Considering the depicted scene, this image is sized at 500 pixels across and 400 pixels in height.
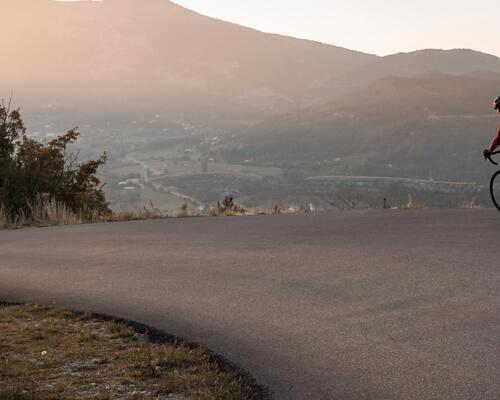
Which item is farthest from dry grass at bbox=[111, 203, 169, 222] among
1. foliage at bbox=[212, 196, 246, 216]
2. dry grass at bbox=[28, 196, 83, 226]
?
foliage at bbox=[212, 196, 246, 216]

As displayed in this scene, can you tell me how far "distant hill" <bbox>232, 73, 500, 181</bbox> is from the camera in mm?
118375

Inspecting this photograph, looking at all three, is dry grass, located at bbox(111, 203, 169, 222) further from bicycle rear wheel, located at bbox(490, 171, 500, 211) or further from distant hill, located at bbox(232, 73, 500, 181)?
distant hill, located at bbox(232, 73, 500, 181)

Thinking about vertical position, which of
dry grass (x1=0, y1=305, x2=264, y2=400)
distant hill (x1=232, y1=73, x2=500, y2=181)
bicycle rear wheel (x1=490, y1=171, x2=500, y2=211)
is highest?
distant hill (x1=232, y1=73, x2=500, y2=181)

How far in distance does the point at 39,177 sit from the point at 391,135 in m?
134

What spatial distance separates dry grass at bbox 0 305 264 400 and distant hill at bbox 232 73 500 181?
9569 centimetres

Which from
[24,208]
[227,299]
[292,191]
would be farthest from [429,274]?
[292,191]

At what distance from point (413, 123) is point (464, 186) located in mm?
76057

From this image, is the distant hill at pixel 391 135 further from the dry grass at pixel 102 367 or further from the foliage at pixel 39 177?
the dry grass at pixel 102 367

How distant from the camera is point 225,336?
6.10m

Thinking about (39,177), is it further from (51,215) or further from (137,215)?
(137,215)

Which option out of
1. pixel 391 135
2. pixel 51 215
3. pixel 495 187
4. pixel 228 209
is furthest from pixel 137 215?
pixel 391 135

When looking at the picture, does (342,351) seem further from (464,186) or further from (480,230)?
(464,186)

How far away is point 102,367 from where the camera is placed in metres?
5.36

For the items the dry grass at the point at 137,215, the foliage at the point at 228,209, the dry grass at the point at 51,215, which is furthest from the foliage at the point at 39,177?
the foliage at the point at 228,209
